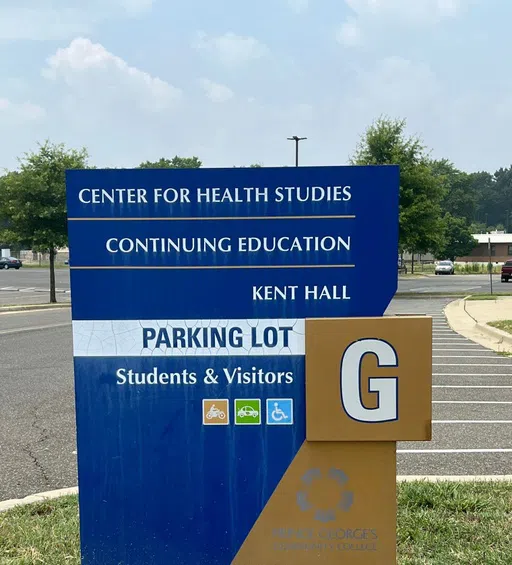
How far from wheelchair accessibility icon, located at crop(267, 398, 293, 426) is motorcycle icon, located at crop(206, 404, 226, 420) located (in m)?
0.22

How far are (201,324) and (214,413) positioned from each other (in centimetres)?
42

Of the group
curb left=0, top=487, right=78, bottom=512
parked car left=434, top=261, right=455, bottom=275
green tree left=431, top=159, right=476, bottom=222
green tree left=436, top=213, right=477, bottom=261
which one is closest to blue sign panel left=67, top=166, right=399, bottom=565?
curb left=0, top=487, right=78, bottom=512

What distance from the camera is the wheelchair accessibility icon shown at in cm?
274

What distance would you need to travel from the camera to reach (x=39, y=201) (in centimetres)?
2181

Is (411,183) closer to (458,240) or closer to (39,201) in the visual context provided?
(39,201)

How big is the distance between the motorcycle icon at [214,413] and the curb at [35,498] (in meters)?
2.05

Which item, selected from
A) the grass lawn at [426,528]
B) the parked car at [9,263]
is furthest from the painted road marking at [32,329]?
the parked car at [9,263]

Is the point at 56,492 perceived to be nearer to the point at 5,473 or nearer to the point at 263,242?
the point at 5,473

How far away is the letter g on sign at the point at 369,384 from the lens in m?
2.65

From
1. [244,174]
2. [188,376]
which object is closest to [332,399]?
[188,376]

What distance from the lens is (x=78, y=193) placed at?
9.00 ft

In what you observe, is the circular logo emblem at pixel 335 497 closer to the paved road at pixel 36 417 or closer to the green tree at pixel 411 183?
the paved road at pixel 36 417

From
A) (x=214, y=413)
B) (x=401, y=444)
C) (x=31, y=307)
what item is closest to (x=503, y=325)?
(x=401, y=444)

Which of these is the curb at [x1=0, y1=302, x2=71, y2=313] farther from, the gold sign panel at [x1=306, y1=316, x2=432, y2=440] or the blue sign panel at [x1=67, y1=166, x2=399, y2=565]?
the gold sign panel at [x1=306, y1=316, x2=432, y2=440]
